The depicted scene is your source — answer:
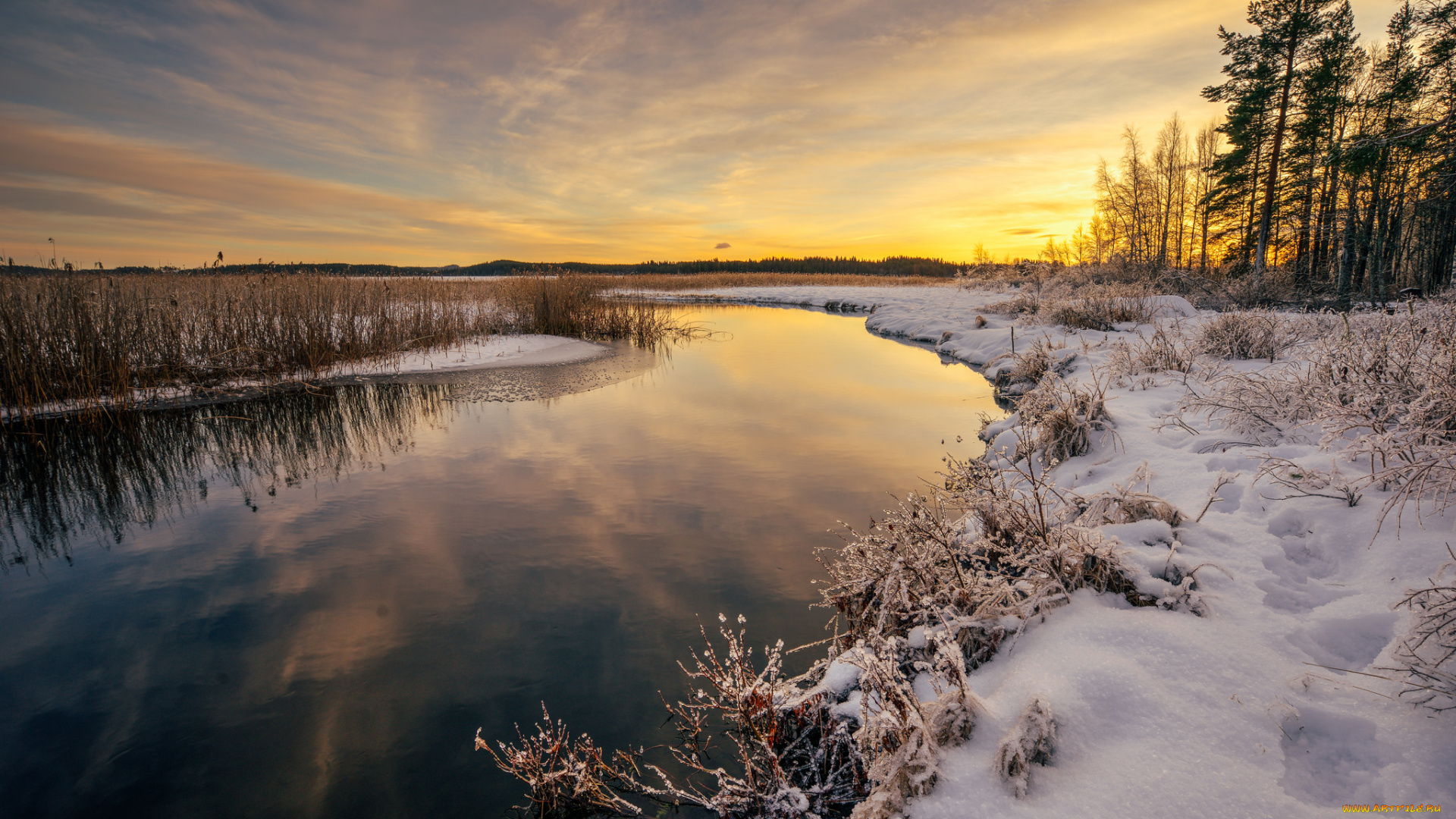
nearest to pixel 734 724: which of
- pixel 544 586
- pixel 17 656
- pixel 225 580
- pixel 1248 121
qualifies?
pixel 544 586

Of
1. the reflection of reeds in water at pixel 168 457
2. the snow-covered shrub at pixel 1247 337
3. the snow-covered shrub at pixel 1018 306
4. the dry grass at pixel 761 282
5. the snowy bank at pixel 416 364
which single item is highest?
the dry grass at pixel 761 282

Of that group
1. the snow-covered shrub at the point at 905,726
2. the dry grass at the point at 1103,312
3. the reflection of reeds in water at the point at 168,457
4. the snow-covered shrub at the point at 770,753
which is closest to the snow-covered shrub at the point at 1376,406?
the snow-covered shrub at the point at 905,726

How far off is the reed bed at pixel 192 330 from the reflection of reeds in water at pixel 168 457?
0.95 m

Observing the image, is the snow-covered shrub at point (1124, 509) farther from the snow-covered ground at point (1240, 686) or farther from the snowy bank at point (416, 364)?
the snowy bank at point (416, 364)

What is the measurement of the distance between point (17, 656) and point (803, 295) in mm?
39033

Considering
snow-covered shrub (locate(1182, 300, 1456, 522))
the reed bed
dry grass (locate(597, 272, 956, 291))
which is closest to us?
snow-covered shrub (locate(1182, 300, 1456, 522))

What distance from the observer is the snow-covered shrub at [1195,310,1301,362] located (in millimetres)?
7012

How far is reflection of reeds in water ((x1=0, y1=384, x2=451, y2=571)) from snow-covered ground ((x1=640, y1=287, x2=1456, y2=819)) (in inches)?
279

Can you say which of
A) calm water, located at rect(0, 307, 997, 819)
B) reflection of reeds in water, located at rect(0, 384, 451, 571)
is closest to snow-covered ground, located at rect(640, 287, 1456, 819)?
calm water, located at rect(0, 307, 997, 819)

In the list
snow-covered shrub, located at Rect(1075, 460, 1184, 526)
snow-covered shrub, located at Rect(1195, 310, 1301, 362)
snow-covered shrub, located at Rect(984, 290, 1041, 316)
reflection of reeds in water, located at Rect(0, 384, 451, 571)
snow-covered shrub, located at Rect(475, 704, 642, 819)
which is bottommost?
snow-covered shrub, located at Rect(475, 704, 642, 819)

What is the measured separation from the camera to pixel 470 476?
622 cm

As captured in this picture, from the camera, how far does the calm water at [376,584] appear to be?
2.71m

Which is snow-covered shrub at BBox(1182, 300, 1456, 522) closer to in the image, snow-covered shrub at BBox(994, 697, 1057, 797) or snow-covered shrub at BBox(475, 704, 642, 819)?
snow-covered shrub at BBox(994, 697, 1057, 797)

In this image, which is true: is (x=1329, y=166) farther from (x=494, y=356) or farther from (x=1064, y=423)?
(x=494, y=356)
